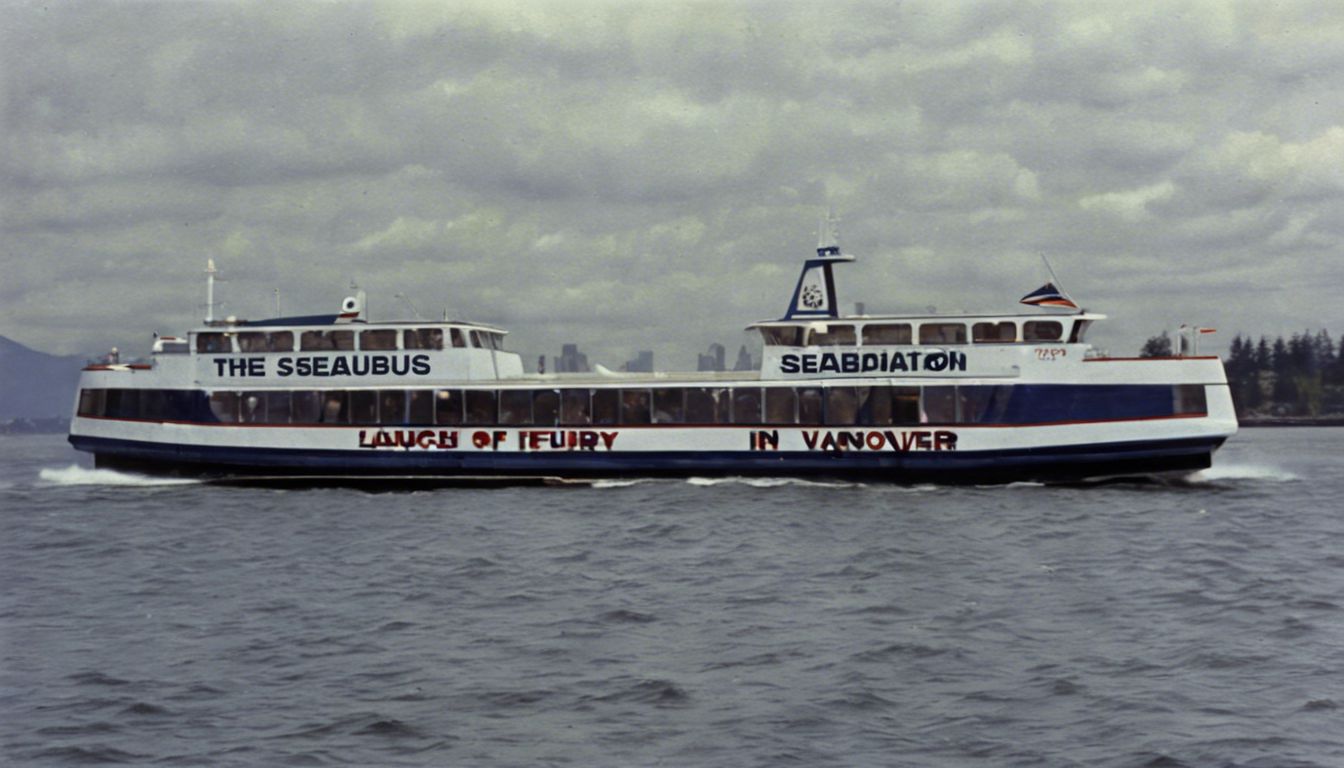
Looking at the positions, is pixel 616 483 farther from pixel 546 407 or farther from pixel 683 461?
pixel 546 407

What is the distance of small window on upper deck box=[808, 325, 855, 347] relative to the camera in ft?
109

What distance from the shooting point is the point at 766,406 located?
32.9 meters

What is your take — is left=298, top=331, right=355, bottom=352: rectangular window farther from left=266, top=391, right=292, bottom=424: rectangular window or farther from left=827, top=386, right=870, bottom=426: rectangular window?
left=827, top=386, right=870, bottom=426: rectangular window

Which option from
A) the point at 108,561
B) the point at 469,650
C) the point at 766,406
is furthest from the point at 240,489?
the point at 469,650

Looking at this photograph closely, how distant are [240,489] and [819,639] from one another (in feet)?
81.8

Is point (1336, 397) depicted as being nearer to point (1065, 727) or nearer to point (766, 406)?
point (766, 406)

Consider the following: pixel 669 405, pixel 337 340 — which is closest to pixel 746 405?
pixel 669 405

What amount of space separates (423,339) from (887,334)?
46.6 feet

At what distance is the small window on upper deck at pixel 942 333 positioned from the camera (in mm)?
32469

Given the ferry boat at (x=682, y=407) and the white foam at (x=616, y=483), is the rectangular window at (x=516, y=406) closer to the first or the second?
the ferry boat at (x=682, y=407)

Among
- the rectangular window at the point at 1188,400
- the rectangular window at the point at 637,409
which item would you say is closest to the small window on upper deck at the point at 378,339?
the rectangular window at the point at 637,409

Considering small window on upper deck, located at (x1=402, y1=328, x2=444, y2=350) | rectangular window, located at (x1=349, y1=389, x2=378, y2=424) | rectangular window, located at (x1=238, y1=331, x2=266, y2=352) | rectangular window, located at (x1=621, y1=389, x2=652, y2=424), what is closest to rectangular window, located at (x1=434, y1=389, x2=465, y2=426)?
small window on upper deck, located at (x1=402, y1=328, x2=444, y2=350)

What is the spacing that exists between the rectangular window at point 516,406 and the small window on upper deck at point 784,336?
24.2 ft

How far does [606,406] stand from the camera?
33.7 m
